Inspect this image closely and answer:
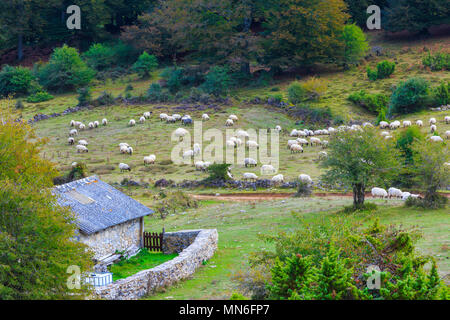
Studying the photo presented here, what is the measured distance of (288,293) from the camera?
48.6 feet

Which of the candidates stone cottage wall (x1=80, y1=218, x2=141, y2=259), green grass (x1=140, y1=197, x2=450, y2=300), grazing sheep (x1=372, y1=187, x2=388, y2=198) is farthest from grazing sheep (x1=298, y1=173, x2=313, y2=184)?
stone cottage wall (x1=80, y1=218, x2=141, y2=259)

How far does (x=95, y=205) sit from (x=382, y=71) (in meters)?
50.7

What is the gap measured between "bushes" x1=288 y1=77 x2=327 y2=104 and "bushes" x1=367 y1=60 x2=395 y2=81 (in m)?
7.17

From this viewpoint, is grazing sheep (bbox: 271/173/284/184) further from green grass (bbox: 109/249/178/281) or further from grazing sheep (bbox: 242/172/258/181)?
green grass (bbox: 109/249/178/281)

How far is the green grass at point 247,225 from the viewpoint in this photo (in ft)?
67.4

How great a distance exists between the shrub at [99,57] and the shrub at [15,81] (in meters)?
10.1

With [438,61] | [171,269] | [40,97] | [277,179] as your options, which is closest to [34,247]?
[171,269]

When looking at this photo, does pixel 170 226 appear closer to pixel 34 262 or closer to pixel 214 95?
pixel 34 262

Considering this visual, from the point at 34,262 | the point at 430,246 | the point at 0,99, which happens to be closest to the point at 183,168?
the point at 430,246

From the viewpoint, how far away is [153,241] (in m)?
26.8

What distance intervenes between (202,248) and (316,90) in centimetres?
4417

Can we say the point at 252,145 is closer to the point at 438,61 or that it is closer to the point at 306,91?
the point at 306,91

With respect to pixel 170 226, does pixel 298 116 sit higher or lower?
higher

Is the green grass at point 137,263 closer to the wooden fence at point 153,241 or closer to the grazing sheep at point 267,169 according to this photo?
the wooden fence at point 153,241
